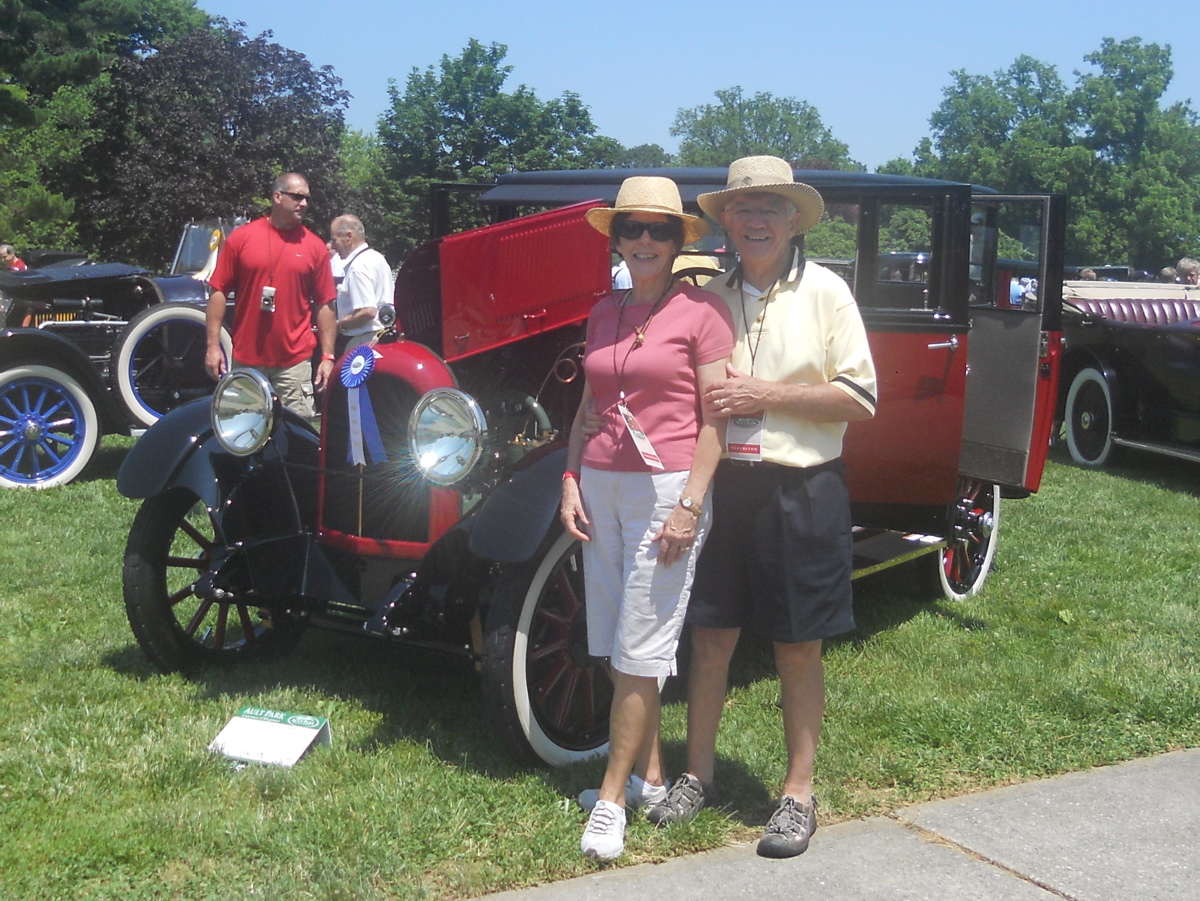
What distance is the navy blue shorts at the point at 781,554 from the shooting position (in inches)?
118

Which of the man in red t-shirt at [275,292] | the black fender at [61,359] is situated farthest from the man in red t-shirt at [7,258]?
the man in red t-shirt at [275,292]

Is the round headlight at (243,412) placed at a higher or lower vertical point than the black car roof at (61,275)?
lower

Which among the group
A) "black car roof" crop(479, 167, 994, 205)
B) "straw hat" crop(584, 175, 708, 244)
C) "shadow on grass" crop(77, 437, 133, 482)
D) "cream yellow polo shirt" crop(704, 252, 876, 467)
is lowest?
"shadow on grass" crop(77, 437, 133, 482)

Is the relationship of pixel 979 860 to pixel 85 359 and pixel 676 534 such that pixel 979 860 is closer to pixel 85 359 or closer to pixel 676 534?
pixel 676 534

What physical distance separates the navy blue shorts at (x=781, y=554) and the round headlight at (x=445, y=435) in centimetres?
80

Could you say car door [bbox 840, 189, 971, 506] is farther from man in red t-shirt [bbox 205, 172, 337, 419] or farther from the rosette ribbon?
man in red t-shirt [bbox 205, 172, 337, 419]

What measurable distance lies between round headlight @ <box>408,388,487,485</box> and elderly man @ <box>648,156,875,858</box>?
775 mm

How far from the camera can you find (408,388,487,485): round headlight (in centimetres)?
348

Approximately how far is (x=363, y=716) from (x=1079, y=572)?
3.85 meters

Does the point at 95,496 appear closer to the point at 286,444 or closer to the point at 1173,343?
the point at 286,444

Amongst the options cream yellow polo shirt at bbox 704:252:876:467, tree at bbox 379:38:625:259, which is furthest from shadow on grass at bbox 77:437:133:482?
tree at bbox 379:38:625:259

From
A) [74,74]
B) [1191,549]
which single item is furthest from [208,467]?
[74,74]

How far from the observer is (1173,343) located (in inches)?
344

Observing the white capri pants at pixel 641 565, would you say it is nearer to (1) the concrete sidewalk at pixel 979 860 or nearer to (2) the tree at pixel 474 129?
(1) the concrete sidewalk at pixel 979 860
